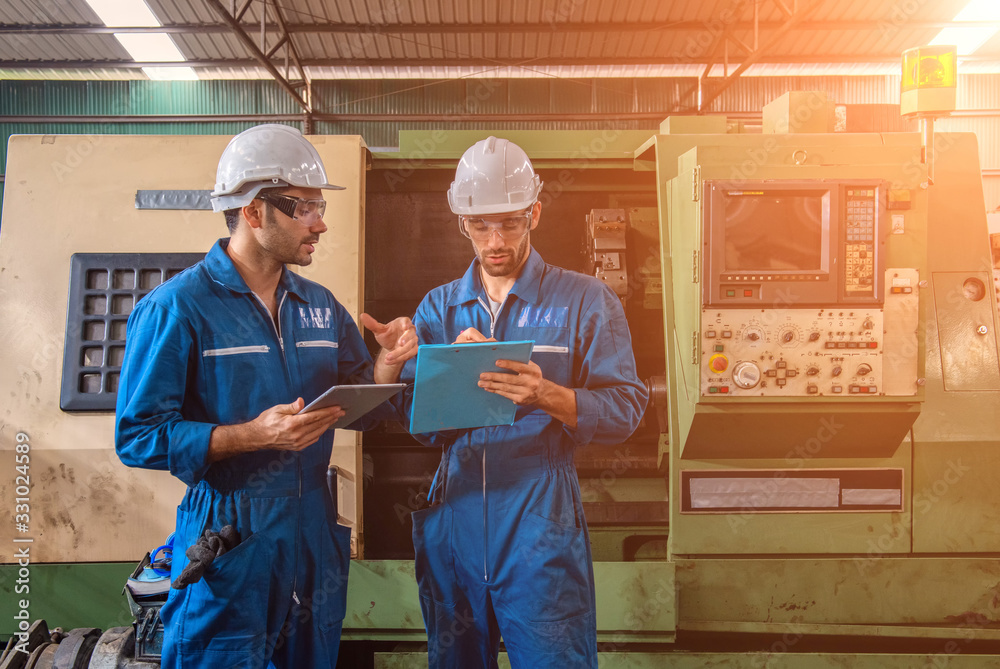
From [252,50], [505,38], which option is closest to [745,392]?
[252,50]

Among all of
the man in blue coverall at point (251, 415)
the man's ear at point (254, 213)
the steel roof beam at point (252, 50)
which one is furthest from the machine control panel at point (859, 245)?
the steel roof beam at point (252, 50)

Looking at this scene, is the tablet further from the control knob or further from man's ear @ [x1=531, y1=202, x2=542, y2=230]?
the control knob

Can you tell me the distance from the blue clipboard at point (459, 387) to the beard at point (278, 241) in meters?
0.43

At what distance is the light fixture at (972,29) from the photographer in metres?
6.05

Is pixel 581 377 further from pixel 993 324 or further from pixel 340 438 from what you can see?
pixel 993 324

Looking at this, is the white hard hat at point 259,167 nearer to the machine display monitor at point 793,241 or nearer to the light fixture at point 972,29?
the machine display monitor at point 793,241

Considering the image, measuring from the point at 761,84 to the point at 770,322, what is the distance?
6.23m

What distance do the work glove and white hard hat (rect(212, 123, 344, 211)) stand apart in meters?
0.75

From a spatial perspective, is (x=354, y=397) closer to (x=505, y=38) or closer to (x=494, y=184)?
(x=494, y=184)

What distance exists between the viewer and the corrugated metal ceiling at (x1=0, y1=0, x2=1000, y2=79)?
5957 mm

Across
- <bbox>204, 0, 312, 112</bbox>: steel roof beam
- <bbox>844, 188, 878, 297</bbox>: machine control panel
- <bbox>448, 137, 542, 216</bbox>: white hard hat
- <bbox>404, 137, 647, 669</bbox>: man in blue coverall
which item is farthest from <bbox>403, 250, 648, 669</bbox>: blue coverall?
<bbox>204, 0, 312, 112</bbox>: steel roof beam

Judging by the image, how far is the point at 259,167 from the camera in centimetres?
148

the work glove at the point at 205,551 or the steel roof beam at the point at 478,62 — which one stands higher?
the steel roof beam at the point at 478,62

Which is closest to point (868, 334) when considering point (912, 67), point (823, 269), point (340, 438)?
point (823, 269)
